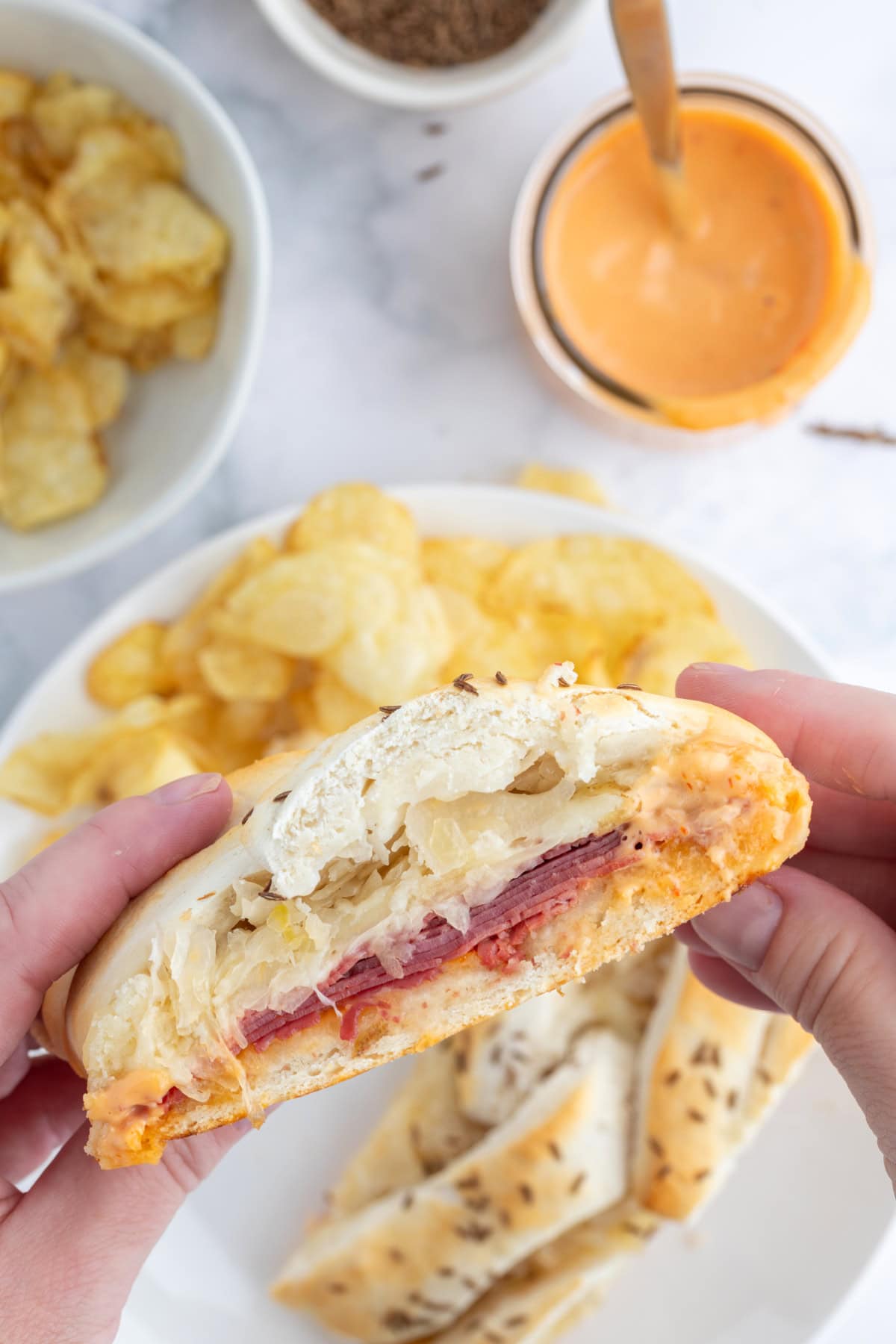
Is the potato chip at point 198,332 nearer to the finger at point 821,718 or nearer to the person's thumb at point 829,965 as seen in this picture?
the finger at point 821,718

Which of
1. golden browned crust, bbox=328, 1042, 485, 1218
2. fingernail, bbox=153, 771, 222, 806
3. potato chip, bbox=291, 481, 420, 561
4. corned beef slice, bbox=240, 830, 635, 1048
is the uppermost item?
fingernail, bbox=153, 771, 222, 806

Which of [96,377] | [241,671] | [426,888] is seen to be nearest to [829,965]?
[426,888]

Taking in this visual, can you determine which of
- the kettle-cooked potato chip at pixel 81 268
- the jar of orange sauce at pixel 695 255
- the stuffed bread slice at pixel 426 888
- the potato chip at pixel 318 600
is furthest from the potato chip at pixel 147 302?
the stuffed bread slice at pixel 426 888

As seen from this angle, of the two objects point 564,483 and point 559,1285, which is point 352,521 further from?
point 559,1285

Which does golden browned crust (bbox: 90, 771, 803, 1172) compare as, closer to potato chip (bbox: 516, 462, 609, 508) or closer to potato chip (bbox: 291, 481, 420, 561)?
potato chip (bbox: 291, 481, 420, 561)

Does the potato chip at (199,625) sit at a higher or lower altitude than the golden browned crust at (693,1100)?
higher

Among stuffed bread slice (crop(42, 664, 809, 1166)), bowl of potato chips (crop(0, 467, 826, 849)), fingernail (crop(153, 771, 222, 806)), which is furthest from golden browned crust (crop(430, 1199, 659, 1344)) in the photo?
fingernail (crop(153, 771, 222, 806))
